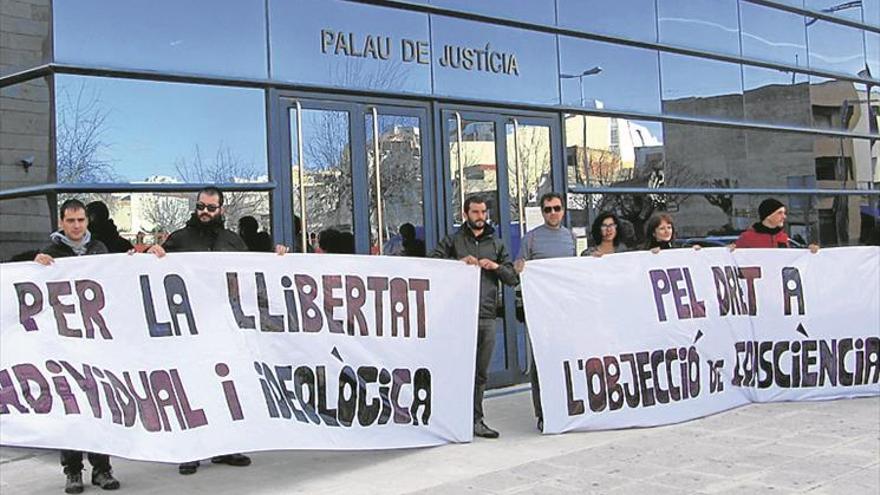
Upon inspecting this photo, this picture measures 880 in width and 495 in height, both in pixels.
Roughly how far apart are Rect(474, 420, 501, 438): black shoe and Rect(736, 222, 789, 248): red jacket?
293 cm

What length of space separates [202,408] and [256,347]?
517mm

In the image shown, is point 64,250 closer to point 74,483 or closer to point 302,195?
point 74,483

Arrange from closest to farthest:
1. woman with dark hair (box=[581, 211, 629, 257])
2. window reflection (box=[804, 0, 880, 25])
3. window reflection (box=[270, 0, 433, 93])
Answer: woman with dark hair (box=[581, 211, 629, 257]) < window reflection (box=[270, 0, 433, 93]) < window reflection (box=[804, 0, 880, 25])

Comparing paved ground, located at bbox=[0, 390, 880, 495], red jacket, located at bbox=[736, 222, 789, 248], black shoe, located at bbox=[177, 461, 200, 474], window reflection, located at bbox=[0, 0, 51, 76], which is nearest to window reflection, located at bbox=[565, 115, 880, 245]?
red jacket, located at bbox=[736, 222, 789, 248]

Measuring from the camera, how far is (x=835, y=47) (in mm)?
13391

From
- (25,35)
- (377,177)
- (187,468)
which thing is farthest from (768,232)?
(25,35)

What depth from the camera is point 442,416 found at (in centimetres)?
647

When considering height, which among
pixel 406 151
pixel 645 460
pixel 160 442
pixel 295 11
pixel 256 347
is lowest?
pixel 645 460

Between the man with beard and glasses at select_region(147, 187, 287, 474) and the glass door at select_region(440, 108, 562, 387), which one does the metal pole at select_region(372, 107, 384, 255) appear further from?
the man with beard and glasses at select_region(147, 187, 287, 474)

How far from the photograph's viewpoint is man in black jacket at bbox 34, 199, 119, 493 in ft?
18.4

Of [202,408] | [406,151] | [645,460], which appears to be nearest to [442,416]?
[645,460]

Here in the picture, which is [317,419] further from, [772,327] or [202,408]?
[772,327]

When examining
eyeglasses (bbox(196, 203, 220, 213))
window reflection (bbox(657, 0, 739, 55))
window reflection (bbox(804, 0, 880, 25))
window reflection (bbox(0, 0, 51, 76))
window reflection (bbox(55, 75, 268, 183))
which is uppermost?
window reflection (bbox(804, 0, 880, 25))

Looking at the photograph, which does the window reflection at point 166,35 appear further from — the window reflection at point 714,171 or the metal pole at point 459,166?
the window reflection at point 714,171
